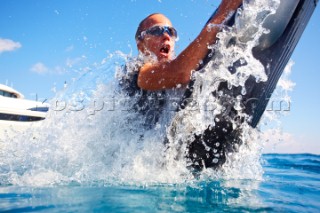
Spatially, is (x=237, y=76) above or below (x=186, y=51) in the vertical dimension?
below

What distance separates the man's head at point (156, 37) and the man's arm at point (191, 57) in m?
0.76

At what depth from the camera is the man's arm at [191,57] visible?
8.48 ft

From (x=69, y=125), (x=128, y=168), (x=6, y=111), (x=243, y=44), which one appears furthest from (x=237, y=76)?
(x=6, y=111)

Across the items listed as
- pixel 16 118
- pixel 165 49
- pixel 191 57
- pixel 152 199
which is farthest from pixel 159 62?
pixel 16 118

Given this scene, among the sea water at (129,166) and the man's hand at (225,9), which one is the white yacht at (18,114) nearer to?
the sea water at (129,166)

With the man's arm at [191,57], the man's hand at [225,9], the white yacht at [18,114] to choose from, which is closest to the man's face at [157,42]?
the man's arm at [191,57]

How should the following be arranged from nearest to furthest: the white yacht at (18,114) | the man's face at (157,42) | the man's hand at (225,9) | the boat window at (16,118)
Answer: the man's hand at (225,9) → the man's face at (157,42) → the white yacht at (18,114) → the boat window at (16,118)

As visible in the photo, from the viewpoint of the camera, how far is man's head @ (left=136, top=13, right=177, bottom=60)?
344cm

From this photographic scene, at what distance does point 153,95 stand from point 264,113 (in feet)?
4.38

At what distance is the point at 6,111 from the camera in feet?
33.6

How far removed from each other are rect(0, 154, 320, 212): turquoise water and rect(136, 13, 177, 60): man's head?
5.51 feet

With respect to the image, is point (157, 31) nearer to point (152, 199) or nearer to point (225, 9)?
point (225, 9)

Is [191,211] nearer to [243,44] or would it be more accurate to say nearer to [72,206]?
[72,206]

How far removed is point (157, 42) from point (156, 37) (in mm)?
63
